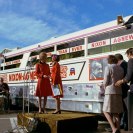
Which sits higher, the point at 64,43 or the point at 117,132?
the point at 64,43

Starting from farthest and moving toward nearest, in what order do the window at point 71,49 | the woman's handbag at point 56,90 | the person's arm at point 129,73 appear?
the window at point 71,49, the woman's handbag at point 56,90, the person's arm at point 129,73

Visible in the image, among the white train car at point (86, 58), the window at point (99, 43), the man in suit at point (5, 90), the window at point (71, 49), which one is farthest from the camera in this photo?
the man in suit at point (5, 90)

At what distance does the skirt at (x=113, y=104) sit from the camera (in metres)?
7.59

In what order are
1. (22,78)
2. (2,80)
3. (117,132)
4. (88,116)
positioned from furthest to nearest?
(2,80) < (22,78) < (88,116) < (117,132)

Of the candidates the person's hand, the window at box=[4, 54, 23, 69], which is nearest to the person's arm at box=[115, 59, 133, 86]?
the person's hand

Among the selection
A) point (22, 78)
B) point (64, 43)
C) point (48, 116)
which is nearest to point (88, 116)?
point (48, 116)

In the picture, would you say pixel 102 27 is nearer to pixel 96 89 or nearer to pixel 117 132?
pixel 96 89

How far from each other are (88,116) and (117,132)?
169cm

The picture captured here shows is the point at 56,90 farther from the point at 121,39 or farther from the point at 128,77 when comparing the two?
the point at 128,77

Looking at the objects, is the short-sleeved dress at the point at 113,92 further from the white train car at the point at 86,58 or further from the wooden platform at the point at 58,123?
the white train car at the point at 86,58

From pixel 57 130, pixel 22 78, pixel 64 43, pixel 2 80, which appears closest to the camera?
pixel 57 130

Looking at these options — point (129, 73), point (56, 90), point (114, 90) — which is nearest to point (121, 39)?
point (56, 90)

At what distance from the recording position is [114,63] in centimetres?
788

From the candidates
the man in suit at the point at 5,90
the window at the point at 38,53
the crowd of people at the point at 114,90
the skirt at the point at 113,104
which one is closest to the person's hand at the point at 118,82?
the crowd of people at the point at 114,90
